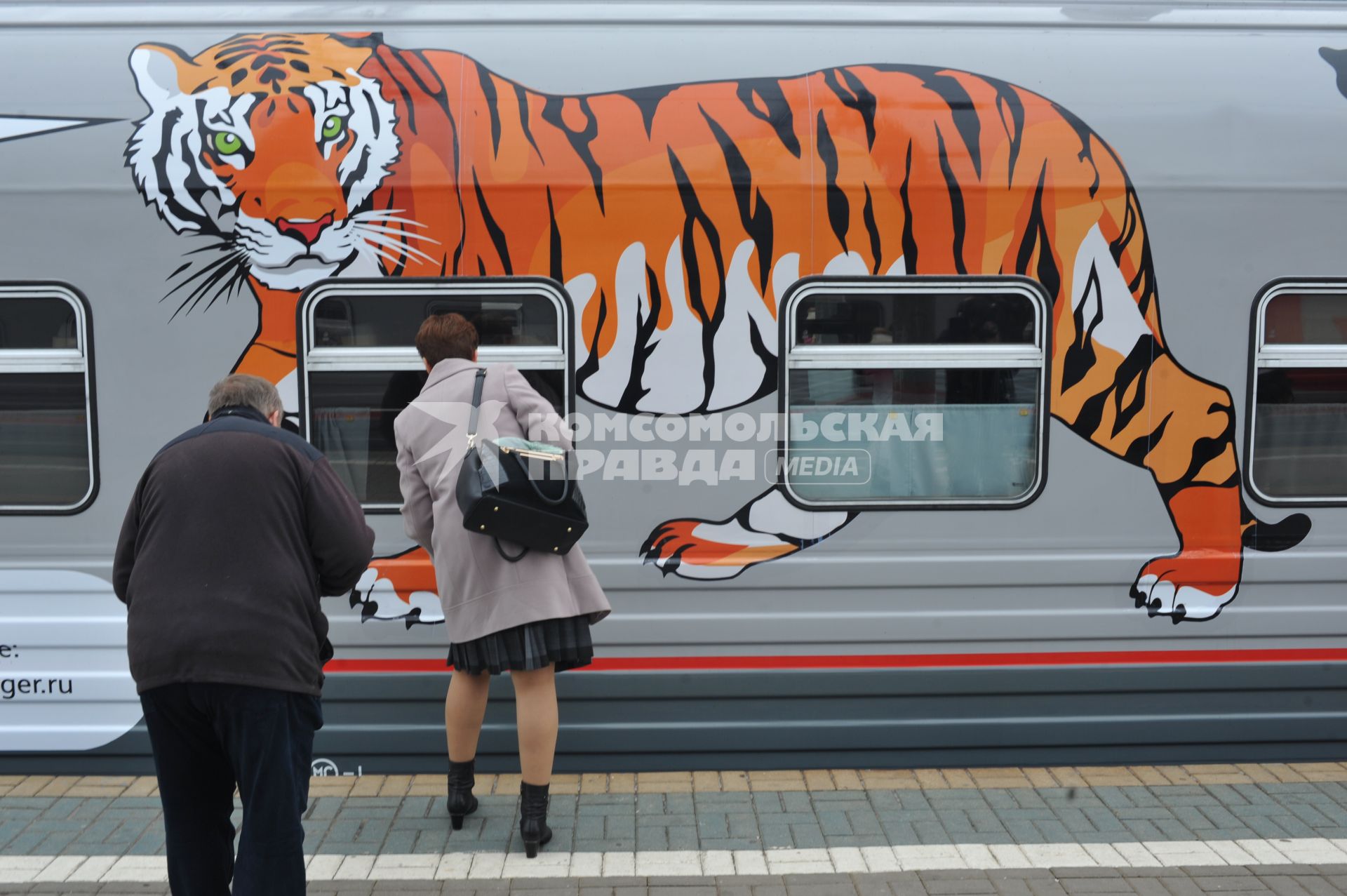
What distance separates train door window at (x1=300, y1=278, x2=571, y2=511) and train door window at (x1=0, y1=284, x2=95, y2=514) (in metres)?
0.82

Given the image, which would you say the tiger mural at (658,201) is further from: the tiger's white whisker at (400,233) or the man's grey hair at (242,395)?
the man's grey hair at (242,395)

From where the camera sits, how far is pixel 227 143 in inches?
148

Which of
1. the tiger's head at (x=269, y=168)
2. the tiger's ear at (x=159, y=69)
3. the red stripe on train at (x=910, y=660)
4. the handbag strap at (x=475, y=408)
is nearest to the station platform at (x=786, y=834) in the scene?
the red stripe on train at (x=910, y=660)

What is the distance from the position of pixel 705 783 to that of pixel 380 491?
1.64 metres

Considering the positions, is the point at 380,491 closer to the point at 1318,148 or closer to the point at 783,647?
the point at 783,647

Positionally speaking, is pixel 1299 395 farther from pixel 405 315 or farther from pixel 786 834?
pixel 405 315

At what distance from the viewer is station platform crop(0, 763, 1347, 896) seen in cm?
327

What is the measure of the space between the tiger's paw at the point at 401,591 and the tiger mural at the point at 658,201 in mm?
13

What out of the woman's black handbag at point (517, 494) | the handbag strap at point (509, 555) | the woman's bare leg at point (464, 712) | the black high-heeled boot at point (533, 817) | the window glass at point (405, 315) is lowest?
the black high-heeled boot at point (533, 817)

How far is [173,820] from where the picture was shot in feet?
8.88

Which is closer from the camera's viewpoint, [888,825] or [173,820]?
[173,820]

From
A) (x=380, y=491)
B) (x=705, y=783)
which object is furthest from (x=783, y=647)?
(x=380, y=491)

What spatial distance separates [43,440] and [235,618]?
186 centimetres

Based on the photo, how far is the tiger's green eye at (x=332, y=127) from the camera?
12.3ft
